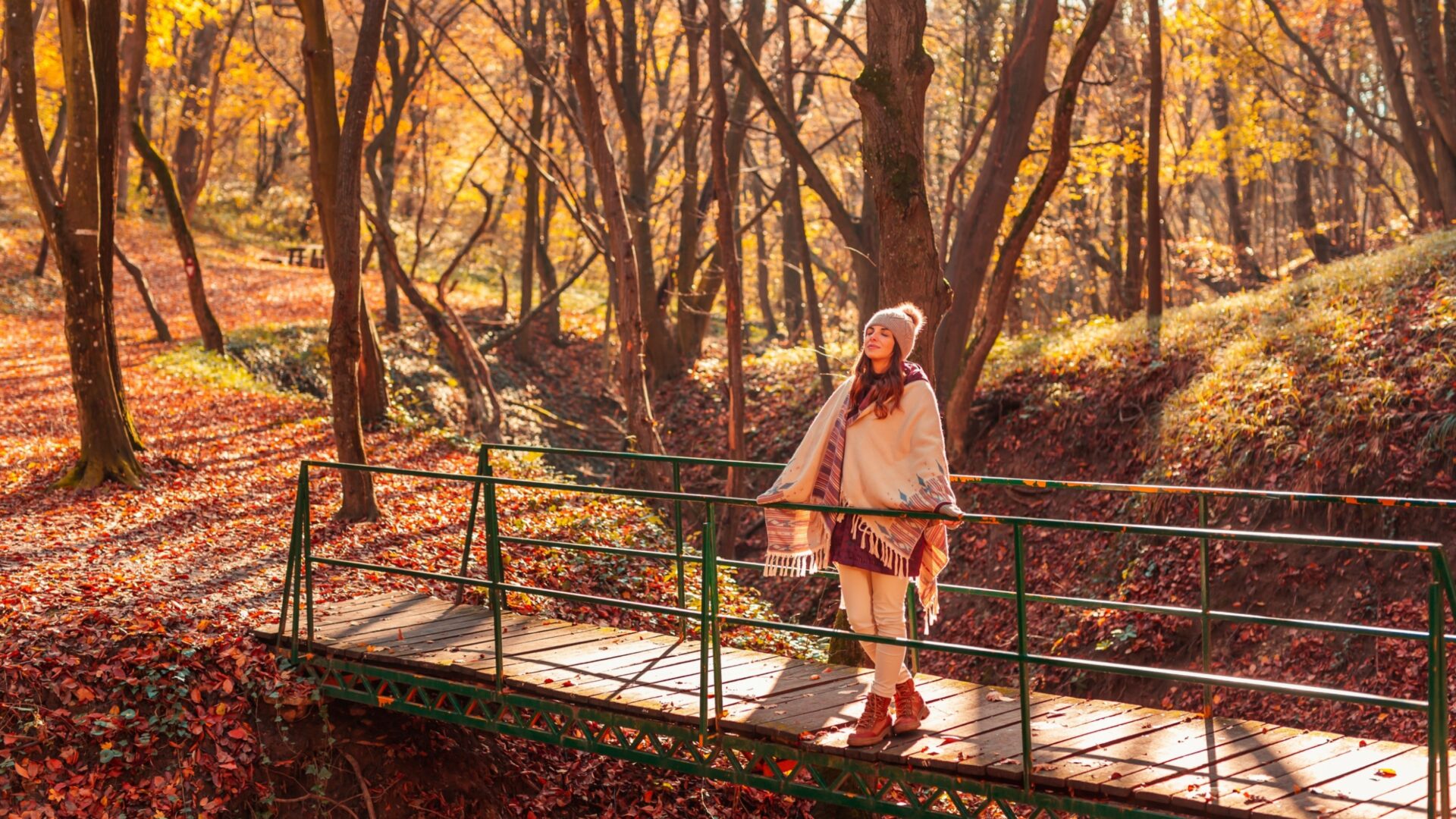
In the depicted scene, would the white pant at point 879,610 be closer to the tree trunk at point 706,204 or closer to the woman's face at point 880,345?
the woman's face at point 880,345

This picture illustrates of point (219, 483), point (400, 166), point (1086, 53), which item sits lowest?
point (219, 483)

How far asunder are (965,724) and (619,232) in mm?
8709

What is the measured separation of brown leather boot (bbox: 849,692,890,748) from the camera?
5.46 meters

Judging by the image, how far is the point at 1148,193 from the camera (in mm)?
15781

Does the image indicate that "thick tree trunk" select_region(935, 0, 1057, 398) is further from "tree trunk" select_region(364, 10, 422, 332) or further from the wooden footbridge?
"tree trunk" select_region(364, 10, 422, 332)

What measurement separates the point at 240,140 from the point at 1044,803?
40574 mm

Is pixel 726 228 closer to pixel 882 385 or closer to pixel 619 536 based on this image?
pixel 619 536

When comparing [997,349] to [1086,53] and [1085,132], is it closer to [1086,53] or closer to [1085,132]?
[1086,53]

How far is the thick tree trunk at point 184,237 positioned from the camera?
58.7ft

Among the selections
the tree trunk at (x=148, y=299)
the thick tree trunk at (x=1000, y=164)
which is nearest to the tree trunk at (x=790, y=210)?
the thick tree trunk at (x=1000, y=164)

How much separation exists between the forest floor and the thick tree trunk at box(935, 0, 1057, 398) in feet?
6.53

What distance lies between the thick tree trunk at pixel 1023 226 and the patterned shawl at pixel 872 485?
7.68 m

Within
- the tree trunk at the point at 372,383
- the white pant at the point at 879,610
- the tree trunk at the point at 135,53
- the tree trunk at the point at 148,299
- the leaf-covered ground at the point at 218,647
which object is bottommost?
the leaf-covered ground at the point at 218,647

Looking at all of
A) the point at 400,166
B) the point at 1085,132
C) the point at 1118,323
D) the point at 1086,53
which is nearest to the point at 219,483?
the point at 1086,53
